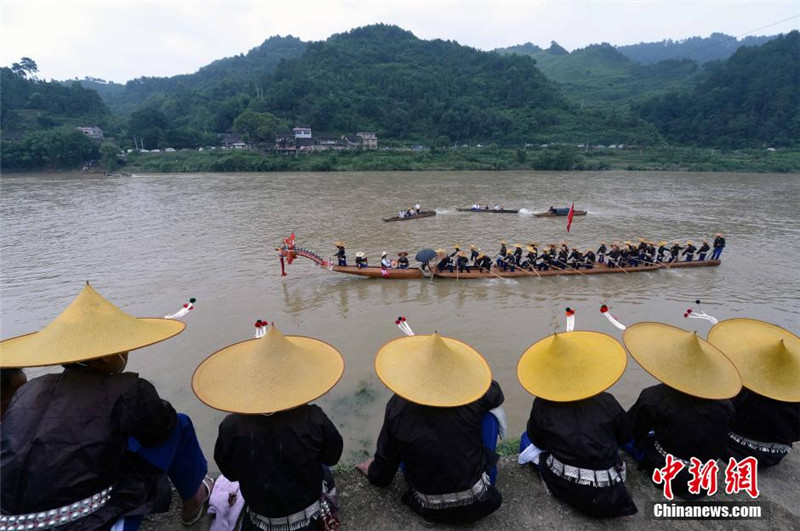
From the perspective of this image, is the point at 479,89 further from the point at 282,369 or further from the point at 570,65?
the point at 282,369

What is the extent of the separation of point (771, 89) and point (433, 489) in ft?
326

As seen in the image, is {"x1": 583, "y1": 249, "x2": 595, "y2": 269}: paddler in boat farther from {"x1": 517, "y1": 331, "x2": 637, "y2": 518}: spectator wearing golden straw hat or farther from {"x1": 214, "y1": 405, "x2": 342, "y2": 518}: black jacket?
{"x1": 214, "y1": 405, "x2": 342, "y2": 518}: black jacket

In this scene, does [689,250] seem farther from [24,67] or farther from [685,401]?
[24,67]

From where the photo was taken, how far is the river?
328 inches

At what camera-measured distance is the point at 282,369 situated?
2596mm

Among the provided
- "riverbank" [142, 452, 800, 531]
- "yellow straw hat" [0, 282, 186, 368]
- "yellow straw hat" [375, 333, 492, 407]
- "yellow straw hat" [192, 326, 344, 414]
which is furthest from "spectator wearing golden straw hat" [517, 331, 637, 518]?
"yellow straw hat" [0, 282, 186, 368]

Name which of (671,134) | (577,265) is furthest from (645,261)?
(671,134)

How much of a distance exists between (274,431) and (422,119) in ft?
281

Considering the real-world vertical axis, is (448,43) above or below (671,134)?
above

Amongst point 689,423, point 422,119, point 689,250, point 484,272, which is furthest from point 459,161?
point 689,423

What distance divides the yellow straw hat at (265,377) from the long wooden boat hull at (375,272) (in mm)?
9379

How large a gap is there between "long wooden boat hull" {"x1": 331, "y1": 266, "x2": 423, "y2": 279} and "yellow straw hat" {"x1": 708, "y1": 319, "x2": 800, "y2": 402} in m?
9.18

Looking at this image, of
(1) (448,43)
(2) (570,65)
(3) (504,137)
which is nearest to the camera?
(3) (504,137)

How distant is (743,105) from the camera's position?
70875 mm
